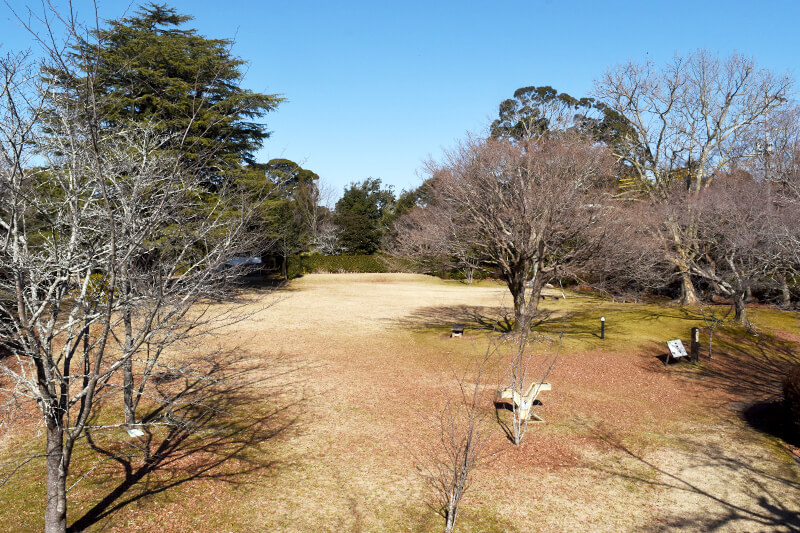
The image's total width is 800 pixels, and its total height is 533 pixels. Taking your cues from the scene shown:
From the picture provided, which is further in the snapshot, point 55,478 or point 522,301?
point 522,301

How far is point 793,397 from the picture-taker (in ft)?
29.7

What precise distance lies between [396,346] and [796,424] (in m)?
9.85

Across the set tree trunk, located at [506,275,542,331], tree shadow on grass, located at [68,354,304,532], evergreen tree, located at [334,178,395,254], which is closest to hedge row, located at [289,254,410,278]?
evergreen tree, located at [334,178,395,254]

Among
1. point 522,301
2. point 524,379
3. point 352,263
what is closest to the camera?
point 524,379

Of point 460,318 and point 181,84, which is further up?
→ point 181,84

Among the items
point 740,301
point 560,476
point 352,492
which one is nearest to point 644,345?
point 740,301

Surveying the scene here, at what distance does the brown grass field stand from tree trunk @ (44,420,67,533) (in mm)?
830

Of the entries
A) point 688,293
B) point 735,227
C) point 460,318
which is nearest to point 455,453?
point 460,318

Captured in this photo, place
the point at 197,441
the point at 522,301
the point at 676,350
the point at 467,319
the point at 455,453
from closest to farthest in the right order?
the point at 455,453, the point at 197,441, the point at 676,350, the point at 522,301, the point at 467,319

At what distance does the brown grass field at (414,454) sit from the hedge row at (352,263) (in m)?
28.3

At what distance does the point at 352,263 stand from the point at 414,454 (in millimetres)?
37469

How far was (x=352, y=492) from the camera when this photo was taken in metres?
6.91

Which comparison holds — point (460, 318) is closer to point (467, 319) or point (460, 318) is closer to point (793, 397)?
Result: point (467, 319)

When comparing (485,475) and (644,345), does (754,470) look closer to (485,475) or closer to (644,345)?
(485,475)
